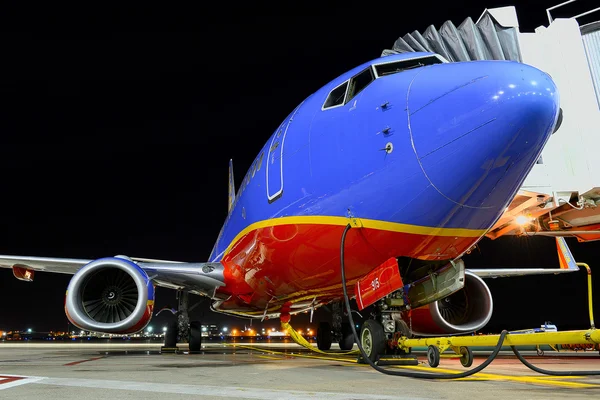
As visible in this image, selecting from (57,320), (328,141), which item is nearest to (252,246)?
(328,141)

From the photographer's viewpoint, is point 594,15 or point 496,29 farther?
point 594,15

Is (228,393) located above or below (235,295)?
below

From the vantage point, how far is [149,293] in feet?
27.8

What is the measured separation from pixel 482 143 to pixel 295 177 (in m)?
2.47

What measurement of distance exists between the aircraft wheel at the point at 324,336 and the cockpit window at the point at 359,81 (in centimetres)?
933

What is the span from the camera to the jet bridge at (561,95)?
8305 millimetres

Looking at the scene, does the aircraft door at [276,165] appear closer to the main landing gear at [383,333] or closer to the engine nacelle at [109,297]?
the main landing gear at [383,333]

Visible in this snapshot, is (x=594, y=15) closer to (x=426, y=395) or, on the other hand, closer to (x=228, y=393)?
(x=426, y=395)

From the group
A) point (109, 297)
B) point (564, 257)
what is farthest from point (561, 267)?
point (109, 297)

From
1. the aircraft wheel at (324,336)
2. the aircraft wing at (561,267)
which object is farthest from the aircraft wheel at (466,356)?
the aircraft wheel at (324,336)

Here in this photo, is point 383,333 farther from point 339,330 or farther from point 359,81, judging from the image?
point 339,330

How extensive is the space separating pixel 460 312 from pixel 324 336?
18.9 ft

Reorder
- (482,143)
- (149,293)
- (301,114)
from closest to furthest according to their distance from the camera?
1. (482,143)
2. (301,114)
3. (149,293)

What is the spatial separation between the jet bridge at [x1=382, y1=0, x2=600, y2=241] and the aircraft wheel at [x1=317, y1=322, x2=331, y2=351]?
5.84m
